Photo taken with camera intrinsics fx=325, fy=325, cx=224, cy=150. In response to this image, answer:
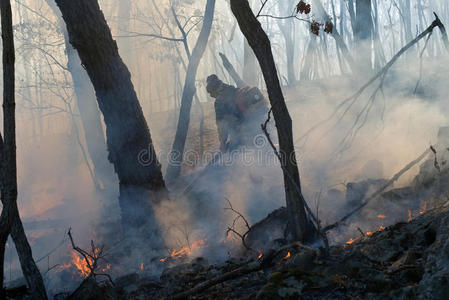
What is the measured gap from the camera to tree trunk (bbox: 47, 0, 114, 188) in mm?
11594

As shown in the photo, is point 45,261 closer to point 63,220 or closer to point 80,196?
point 63,220

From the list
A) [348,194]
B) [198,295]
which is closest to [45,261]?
[198,295]

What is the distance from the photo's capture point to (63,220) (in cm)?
1236

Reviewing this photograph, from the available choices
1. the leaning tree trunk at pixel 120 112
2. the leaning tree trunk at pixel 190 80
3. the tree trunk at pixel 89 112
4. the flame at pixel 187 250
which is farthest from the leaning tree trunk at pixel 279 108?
the tree trunk at pixel 89 112

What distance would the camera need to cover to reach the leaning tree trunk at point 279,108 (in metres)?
3.92

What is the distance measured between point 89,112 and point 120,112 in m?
6.68

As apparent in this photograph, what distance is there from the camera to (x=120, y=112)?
6059mm

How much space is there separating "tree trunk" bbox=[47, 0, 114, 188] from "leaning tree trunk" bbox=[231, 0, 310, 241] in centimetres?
936

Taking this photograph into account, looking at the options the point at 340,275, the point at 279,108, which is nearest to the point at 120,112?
the point at 279,108
